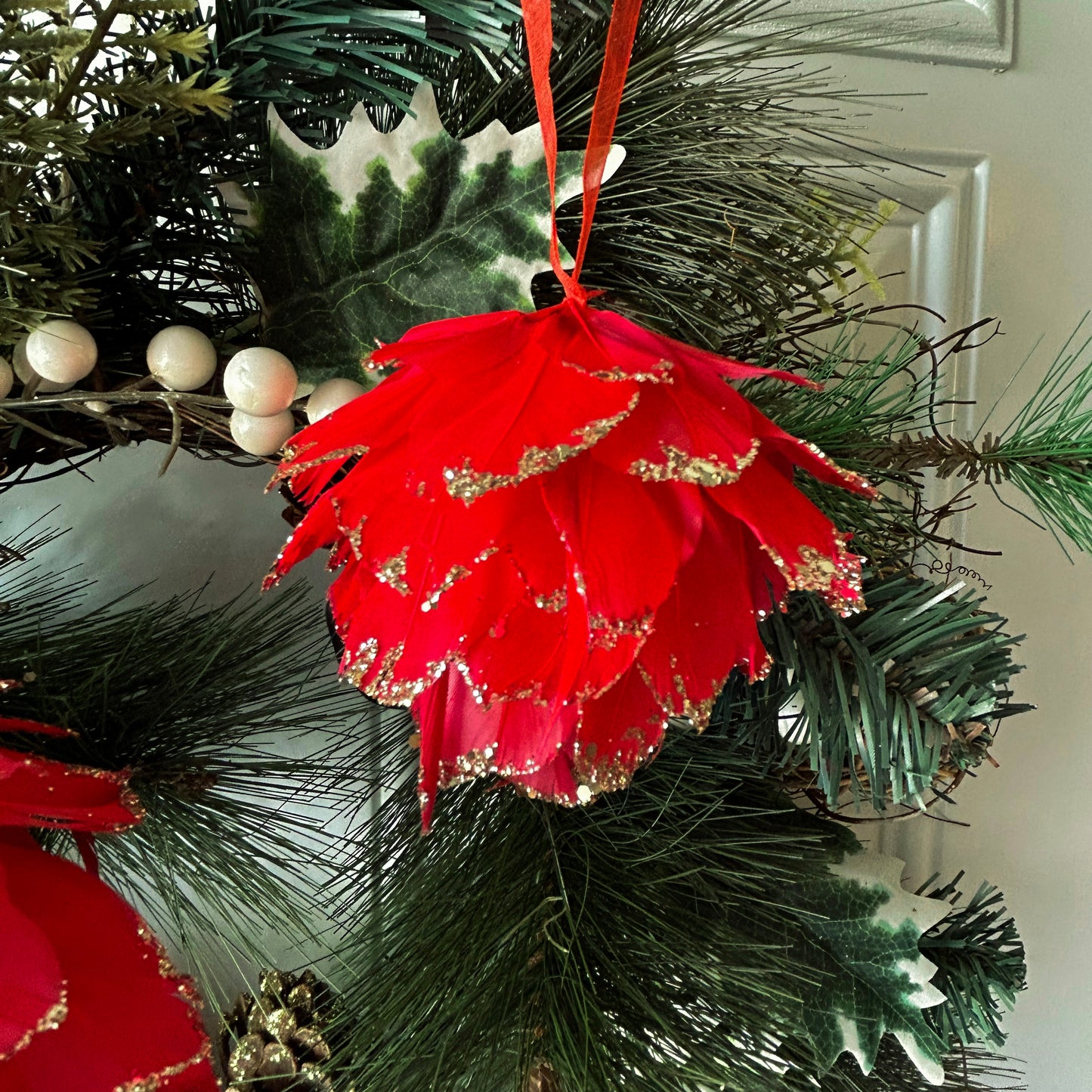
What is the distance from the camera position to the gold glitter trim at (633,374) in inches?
6.6

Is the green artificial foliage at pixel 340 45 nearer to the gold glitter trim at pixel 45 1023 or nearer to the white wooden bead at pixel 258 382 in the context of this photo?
the white wooden bead at pixel 258 382

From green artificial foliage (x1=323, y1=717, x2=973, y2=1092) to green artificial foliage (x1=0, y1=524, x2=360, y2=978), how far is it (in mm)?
32

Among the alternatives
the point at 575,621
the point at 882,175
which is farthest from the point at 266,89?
the point at 882,175

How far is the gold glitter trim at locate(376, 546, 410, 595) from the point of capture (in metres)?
0.17

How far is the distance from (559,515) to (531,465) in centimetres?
2

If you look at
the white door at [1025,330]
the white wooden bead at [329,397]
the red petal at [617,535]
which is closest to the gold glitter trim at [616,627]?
the red petal at [617,535]

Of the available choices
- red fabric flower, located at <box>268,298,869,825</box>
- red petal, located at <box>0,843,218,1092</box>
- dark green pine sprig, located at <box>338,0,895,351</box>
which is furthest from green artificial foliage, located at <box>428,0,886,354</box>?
red petal, located at <box>0,843,218,1092</box>

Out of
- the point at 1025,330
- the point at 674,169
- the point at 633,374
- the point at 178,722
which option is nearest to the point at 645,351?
the point at 633,374

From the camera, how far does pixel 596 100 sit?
0.21 metres

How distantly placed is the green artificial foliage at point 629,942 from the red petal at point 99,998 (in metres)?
0.05

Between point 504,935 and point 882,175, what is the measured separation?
1.32 ft

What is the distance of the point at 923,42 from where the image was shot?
471 millimetres

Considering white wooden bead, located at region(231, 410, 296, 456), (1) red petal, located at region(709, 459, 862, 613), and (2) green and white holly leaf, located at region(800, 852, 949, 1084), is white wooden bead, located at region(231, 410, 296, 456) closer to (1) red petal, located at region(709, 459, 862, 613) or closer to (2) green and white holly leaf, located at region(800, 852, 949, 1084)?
(1) red petal, located at region(709, 459, 862, 613)

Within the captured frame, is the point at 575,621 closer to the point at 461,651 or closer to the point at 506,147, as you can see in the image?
the point at 461,651
